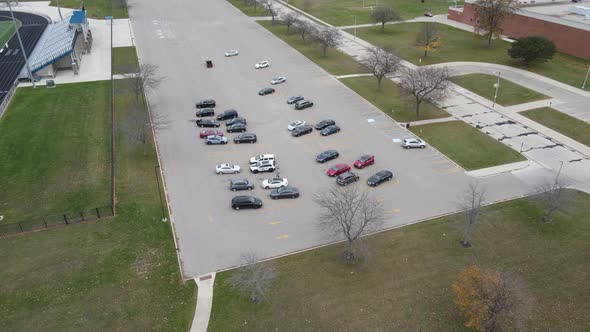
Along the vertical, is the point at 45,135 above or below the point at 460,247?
above

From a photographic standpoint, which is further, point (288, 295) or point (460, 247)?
point (460, 247)

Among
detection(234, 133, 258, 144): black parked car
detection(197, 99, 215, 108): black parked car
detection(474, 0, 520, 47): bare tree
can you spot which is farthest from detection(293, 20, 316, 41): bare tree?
detection(234, 133, 258, 144): black parked car

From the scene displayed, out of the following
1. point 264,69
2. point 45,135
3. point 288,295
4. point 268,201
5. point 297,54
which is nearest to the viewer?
point 288,295

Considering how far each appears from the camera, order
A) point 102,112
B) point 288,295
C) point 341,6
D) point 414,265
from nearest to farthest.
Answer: point 288,295, point 414,265, point 102,112, point 341,6

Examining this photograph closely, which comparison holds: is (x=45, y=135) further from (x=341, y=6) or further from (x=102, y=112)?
(x=341, y=6)

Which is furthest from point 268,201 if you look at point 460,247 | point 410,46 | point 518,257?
point 410,46

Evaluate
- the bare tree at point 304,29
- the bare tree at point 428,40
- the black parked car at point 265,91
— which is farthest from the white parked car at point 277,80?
the bare tree at point 428,40

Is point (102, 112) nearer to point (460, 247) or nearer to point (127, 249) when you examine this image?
point (127, 249)
